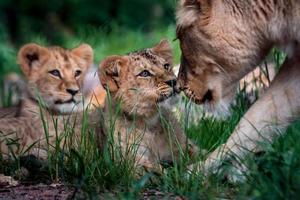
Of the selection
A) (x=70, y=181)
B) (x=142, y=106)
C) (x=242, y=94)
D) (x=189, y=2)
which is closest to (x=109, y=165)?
(x=70, y=181)

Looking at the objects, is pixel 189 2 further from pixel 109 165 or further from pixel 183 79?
pixel 109 165

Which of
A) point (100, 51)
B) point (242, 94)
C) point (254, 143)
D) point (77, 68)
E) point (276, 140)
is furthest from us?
point (100, 51)

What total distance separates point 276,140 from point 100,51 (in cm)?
557

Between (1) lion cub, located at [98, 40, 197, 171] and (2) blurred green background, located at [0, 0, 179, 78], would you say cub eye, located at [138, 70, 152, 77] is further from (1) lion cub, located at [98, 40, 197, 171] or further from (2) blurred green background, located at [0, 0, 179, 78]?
(2) blurred green background, located at [0, 0, 179, 78]

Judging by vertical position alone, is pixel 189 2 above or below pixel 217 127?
above

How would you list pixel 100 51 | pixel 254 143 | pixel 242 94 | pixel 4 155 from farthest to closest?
pixel 100 51, pixel 242 94, pixel 4 155, pixel 254 143

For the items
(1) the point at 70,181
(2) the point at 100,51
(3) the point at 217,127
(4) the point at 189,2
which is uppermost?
(2) the point at 100,51

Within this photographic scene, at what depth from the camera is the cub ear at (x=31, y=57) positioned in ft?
22.7

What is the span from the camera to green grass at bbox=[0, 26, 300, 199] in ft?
13.6

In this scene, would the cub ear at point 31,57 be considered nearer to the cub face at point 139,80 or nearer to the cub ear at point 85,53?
the cub ear at point 85,53

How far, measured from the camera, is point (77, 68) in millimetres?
6863

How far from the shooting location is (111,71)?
5.60 m

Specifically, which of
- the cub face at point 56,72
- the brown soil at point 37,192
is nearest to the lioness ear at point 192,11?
the brown soil at point 37,192

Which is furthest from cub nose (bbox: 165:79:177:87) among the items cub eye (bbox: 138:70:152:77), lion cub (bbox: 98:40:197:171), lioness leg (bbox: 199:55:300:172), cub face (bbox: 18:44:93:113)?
cub face (bbox: 18:44:93:113)
